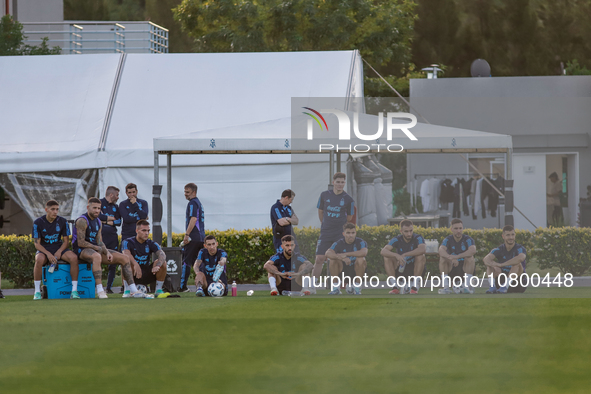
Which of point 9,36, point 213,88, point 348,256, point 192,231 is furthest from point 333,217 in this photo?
point 9,36

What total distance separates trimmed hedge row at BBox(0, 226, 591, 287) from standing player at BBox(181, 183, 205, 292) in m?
1.38

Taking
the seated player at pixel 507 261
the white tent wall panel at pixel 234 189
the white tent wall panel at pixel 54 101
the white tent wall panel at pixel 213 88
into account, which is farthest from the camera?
the white tent wall panel at pixel 213 88

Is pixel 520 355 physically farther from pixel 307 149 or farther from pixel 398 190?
pixel 398 190

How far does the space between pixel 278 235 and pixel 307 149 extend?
157 centimetres

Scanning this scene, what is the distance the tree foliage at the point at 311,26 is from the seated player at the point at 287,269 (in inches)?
741

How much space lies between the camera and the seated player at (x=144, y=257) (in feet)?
36.8

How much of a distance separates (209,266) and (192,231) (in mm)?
1238

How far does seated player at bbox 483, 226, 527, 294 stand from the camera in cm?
1052

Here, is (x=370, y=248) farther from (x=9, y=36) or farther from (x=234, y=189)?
(x=9, y=36)

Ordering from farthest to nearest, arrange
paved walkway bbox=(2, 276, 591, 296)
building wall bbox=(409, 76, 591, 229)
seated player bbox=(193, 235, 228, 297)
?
building wall bbox=(409, 76, 591, 229), paved walkway bbox=(2, 276, 591, 296), seated player bbox=(193, 235, 228, 297)

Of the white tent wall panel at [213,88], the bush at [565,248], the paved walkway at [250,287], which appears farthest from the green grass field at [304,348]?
the white tent wall panel at [213,88]

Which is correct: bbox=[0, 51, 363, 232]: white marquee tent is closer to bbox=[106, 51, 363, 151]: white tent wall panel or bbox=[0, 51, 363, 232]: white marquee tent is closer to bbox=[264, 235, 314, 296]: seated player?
bbox=[106, 51, 363, 151]: white tent wall panel

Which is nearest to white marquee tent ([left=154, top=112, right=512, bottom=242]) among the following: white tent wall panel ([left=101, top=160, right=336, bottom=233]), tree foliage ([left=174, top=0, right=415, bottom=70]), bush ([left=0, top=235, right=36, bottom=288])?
white tent wall panel ([left=101, top=160, right=336, bottom=233])

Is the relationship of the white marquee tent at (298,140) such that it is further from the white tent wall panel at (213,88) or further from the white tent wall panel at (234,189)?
the white tent wall panel at (213,88)
